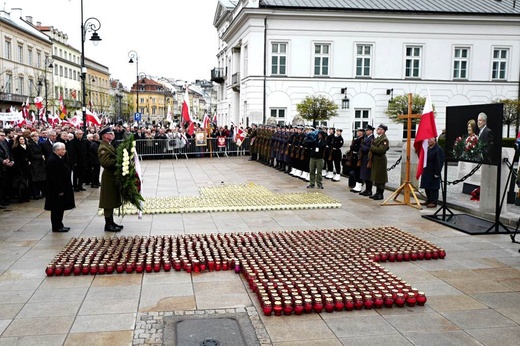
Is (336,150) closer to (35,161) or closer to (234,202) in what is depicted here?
(234,202)

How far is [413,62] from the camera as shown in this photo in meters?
41.0

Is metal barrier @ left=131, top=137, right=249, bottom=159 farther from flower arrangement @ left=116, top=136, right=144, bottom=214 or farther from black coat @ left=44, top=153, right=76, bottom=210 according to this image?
flower arrangement @ left=116, top=136, right=144, bottom=214

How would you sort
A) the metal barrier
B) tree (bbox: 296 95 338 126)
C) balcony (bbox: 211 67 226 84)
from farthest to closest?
1. balcony (bbox: 211 67 226 84)
2. tree (bbox: 296 95 338 126)
3. the metal barrier

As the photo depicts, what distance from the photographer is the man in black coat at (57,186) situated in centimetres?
980

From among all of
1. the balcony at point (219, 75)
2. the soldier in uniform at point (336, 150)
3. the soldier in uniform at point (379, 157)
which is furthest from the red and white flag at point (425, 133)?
the balcony at point (219, 75)

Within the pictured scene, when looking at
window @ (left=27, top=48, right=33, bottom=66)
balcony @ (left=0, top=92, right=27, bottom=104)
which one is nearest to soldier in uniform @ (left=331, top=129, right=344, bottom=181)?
balcony @ (left=0, top=92, right=27, bottom=104)

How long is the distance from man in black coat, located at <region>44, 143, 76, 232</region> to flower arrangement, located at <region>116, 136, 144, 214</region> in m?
1.19

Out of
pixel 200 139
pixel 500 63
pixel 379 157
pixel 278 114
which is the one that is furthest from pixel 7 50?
pixel 379 157

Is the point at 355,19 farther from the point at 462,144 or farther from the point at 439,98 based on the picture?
the point at 462,144

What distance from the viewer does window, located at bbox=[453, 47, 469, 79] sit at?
41312 millimetres

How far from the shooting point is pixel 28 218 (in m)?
11.5

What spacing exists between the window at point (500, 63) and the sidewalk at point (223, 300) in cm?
3619

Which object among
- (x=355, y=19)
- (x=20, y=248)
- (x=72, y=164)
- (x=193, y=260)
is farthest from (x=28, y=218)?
(x=355, y=19)

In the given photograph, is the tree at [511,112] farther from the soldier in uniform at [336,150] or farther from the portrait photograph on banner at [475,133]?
the portrait photograph on banner at [475,133]
